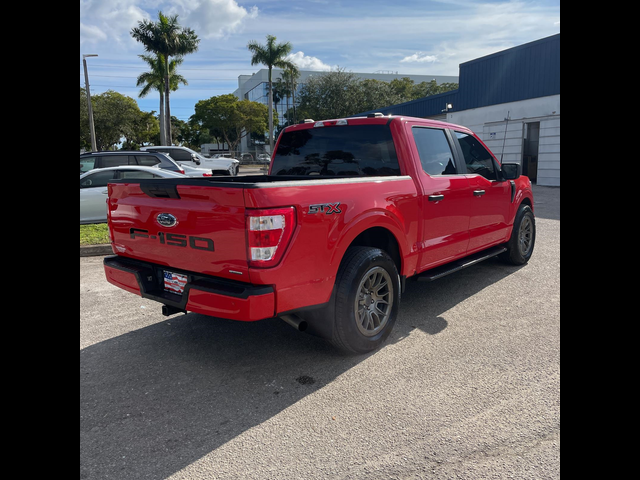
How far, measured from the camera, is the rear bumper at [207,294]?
3020 millimetres

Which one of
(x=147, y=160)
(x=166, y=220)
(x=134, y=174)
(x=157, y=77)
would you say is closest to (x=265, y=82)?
(x=157, y=77)

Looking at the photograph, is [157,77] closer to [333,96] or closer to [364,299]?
[333,96]

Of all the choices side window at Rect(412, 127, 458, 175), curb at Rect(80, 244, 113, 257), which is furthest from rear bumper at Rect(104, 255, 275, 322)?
curb at Rect(80, 244, 113, 257)

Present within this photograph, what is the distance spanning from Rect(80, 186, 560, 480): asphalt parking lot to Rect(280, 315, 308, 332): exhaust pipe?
1.35 ft

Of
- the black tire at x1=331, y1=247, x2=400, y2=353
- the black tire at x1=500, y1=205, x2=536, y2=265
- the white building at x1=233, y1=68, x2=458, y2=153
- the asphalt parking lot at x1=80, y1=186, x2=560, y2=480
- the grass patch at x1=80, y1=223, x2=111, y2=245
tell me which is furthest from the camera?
the white building at x1=233, y1=68, x2=458, y2=153

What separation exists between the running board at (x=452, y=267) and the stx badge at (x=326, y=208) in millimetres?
1488

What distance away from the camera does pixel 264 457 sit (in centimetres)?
261

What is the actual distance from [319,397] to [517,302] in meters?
2.96

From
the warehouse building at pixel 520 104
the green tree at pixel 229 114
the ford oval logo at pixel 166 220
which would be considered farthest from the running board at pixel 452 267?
the green tree at pixel 229 114

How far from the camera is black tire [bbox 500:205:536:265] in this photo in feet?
21.1

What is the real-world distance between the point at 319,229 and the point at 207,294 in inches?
35.3

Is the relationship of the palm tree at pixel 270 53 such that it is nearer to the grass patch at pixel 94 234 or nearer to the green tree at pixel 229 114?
the green tree at pixel 229 114

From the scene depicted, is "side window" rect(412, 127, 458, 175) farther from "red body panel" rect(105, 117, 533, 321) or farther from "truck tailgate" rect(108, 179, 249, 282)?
"truck tailgate" rect(108, 179, 249, 282)
